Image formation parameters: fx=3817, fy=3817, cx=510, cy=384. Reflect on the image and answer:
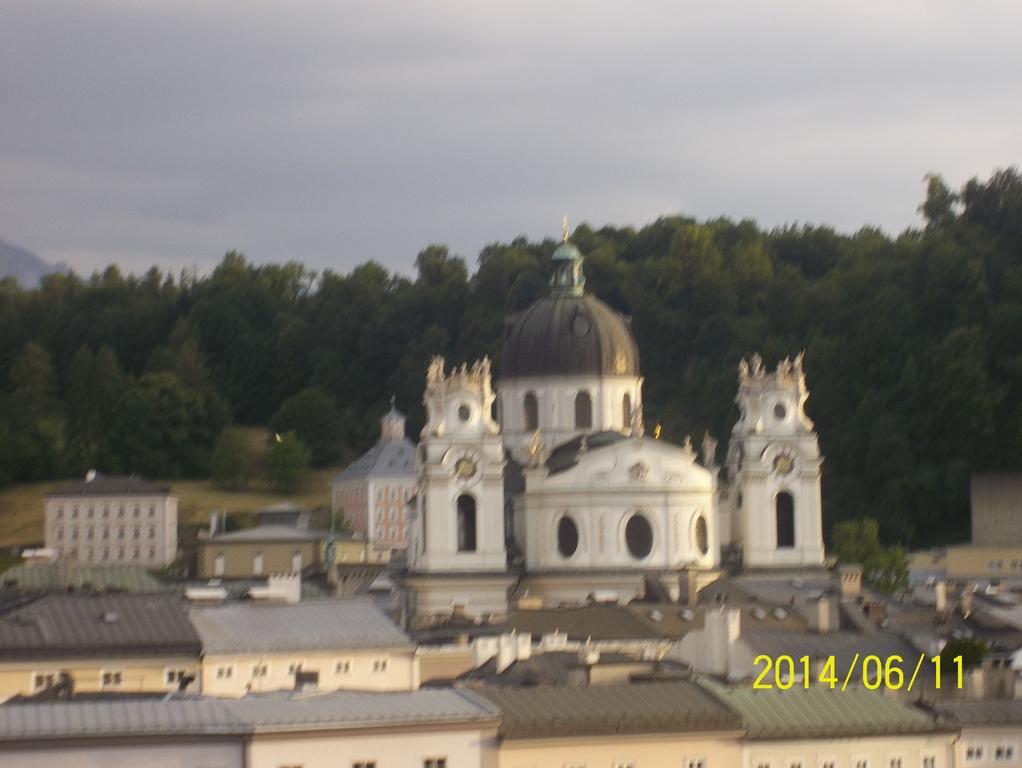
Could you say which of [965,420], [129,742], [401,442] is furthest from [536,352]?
[129,742]

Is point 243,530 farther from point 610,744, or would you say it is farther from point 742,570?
point 610,744

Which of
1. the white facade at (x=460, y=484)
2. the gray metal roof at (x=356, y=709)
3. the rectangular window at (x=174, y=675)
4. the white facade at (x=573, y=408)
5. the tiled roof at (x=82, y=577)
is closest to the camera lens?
the gray metal roof at (x=356, y=709)

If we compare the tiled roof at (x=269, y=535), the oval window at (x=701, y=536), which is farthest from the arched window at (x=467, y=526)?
the tiled roof at (x=269, y=535)

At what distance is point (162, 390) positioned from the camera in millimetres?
160250

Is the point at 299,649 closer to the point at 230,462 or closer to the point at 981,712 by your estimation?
the point at 981,712

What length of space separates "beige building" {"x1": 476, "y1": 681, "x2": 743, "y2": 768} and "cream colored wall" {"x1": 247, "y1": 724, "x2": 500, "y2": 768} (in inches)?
20.2

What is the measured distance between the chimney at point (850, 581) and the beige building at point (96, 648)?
2553 cm

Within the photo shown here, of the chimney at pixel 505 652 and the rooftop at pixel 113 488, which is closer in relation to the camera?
the chimney at pixel 505 652

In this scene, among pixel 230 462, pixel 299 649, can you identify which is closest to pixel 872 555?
pixel 299 649

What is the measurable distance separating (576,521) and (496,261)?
57.8 m

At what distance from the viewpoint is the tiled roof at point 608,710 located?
55344 millimetres

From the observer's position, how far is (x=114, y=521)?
144375mm

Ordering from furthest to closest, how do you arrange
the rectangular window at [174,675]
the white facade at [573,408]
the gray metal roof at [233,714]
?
the white facade at [573,408] < the rectangular window at [174,675] < the gray metal roof at [233,714]

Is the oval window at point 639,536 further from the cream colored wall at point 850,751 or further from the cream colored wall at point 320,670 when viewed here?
the cream colored wall at point 850,751
